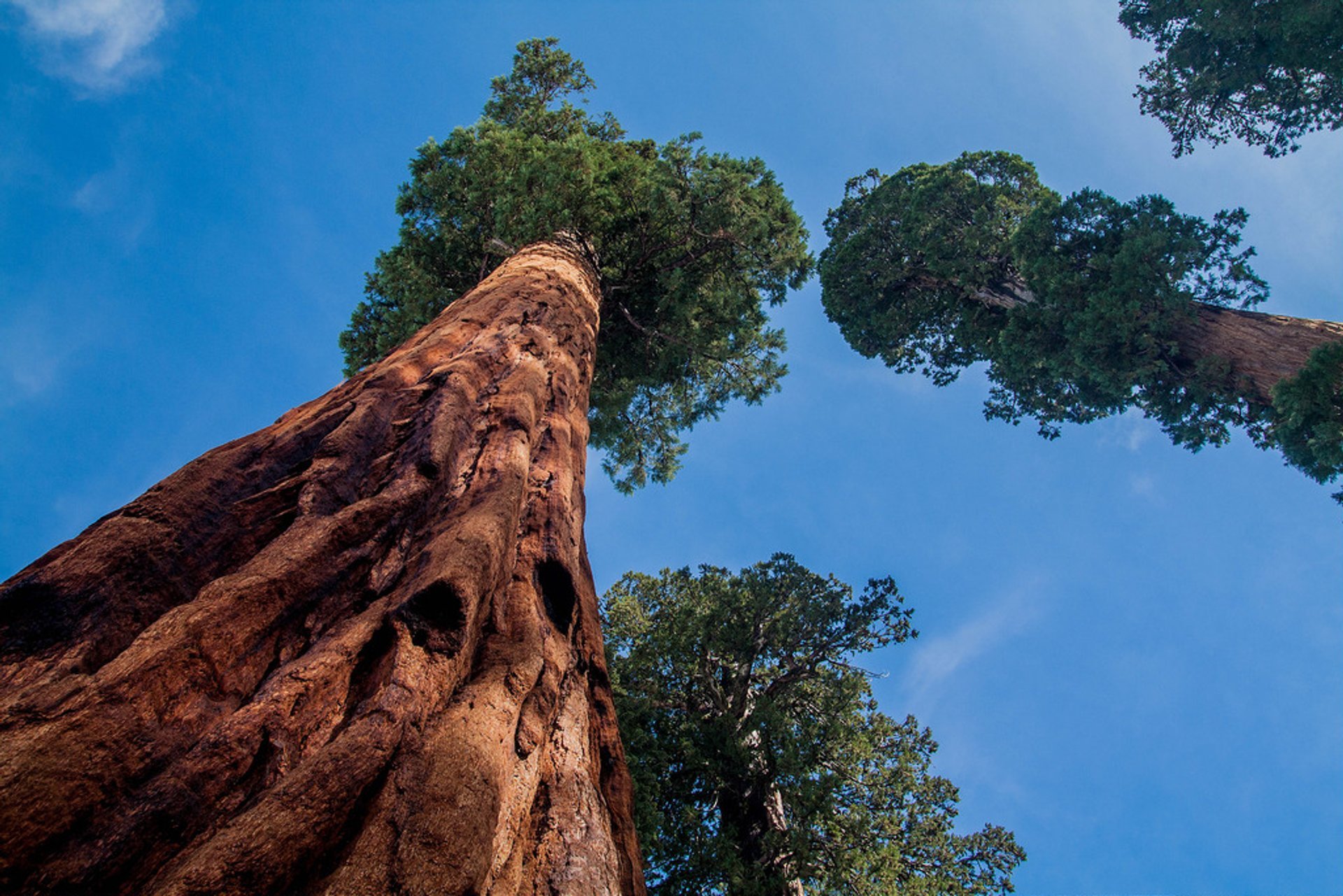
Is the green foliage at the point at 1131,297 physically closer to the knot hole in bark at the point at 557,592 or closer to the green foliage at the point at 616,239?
the green foliage at the point at 616,239

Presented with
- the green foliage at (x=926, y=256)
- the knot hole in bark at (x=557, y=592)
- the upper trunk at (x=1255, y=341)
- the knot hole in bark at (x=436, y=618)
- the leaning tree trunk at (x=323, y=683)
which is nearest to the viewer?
the leaning tree trunk at (x=323, y=683)

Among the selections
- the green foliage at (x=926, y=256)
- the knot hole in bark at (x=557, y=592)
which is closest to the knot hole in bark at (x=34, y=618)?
the knot hole in bark at (x=557, y=592)

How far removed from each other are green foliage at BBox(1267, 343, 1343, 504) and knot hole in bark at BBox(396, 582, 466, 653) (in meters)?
11.7

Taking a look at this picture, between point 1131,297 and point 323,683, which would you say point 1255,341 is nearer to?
point 1131,297

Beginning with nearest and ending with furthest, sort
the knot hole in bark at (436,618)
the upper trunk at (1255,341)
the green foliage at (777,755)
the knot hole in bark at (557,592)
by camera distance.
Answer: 1. the knot hole in bark at (436,618)
2. the knot hole in bark at (557,592)
3. the green foliage at (777,755)
4. the upper trunk at (1255,341)

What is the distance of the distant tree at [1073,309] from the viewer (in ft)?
36.8

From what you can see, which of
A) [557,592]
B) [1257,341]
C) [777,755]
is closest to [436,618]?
[557,592]

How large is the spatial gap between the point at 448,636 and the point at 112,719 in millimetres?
899

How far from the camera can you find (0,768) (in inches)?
62.2

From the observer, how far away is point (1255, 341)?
37.9 ft

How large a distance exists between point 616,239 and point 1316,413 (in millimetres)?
10223

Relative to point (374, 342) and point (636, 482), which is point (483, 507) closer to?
point (374, 342)

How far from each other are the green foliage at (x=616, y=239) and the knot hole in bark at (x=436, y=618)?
8.00m

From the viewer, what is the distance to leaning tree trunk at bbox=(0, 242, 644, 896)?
5.43 ft
